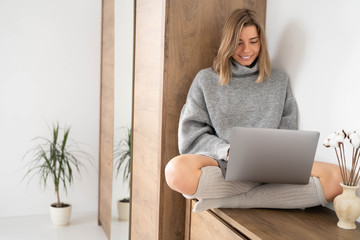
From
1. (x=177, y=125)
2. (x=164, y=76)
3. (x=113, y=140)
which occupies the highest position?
(x=164, y=76)

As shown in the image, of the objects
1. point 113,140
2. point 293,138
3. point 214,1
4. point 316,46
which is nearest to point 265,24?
point 214,1

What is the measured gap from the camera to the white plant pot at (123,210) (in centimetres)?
251

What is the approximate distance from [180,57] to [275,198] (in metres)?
0.81

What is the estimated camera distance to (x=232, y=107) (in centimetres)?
172

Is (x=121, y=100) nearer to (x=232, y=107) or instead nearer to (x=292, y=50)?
(x=232, y=107)

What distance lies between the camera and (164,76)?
1860 millimetres

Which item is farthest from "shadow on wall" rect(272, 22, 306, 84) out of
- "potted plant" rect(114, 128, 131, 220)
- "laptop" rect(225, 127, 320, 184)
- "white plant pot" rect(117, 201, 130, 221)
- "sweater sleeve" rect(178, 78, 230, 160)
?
"white plant pot" rect(117, 201, 130, 221)

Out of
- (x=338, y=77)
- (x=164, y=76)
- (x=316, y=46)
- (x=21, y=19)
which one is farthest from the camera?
(x=21, y=19)

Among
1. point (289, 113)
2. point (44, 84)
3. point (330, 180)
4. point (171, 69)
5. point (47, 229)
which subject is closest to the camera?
point (330, 180)

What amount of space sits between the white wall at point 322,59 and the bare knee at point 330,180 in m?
0.07

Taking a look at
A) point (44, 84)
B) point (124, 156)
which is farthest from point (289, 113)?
point (44, 84)

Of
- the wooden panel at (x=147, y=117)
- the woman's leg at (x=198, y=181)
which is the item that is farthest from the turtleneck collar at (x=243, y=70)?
the woman's leg at (x=198, y=181)

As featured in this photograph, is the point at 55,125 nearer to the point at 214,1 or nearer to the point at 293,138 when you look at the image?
the point at 214,1

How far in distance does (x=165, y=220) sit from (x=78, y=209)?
193cm
